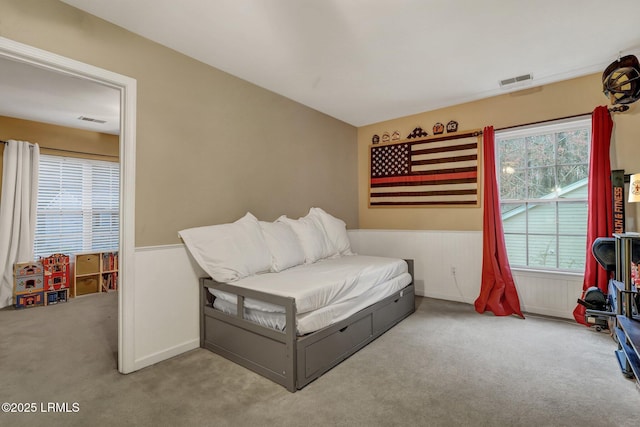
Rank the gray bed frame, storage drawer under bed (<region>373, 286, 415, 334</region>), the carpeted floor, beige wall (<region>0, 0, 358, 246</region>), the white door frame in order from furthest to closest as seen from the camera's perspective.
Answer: storage drawer under bed (<region>373, 286, 415, 334</region>), the white door frame, beige wall (<region>0, 0, 358, 246</region>), the gray bed frame, the carpeted floor

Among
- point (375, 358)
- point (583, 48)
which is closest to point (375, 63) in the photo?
point (583, 48)

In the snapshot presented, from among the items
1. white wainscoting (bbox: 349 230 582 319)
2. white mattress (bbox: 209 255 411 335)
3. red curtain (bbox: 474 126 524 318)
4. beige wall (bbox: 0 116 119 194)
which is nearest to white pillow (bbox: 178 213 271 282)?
white mattress (bbox: 209 255 411 335)

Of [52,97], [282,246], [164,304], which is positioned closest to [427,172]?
[282,246]

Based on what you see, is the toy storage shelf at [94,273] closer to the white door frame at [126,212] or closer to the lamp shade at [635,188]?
the white door frame at [126,212]

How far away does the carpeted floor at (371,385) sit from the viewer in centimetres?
168

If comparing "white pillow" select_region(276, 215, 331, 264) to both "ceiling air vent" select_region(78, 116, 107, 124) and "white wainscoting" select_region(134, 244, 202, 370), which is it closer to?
"white wainscoting" select_region(134, 244, 202, 370)

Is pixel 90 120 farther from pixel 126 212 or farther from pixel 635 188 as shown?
pixel 635 188

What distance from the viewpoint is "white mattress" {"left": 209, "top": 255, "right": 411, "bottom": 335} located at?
2.06 meters

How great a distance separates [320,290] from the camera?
2.17 meters

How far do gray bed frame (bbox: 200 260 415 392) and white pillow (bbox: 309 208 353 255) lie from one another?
1032 millimetres

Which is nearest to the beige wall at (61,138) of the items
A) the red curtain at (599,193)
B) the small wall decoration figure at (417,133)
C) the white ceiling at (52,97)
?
the white ceiling at (52,97)

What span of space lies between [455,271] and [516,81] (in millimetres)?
2240

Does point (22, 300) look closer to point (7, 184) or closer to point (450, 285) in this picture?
point (7, 184)

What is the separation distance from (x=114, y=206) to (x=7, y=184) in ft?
4.38
